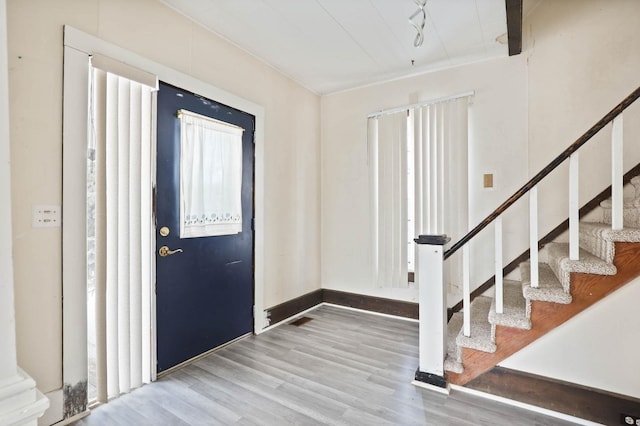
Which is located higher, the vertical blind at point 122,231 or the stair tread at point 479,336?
the vertical blind at point 122,231

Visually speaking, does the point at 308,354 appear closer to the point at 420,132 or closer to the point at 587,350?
the point at 587,350

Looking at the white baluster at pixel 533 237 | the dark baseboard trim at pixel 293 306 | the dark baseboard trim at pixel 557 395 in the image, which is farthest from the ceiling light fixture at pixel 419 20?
the dark baseboard trim at pixel 293 306

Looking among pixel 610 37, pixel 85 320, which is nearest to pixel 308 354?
pixel 85 320

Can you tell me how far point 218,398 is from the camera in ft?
6.66

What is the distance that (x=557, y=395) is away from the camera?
1.85 meters

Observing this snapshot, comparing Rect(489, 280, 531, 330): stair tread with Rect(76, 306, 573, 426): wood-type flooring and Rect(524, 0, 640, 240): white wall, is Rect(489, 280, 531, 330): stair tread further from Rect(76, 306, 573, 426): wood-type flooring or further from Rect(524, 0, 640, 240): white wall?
Rect(524, 0, 640, 240): white wall

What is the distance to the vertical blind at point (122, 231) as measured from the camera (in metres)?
1.94

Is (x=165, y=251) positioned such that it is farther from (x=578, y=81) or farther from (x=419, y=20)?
(x=578, y=81)

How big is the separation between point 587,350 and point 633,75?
87.5 inches

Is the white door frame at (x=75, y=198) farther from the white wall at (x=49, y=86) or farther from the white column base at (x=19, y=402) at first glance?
the white column base at (x=19, y=402)

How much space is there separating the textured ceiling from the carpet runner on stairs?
1746mm

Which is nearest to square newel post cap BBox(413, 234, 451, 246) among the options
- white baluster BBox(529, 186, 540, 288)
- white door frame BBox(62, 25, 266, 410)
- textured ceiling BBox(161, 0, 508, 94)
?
white baluster BBox(529, 186, 540, 288)

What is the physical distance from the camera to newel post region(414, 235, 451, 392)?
2109 millimetres

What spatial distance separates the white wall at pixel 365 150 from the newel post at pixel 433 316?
3.86ft
